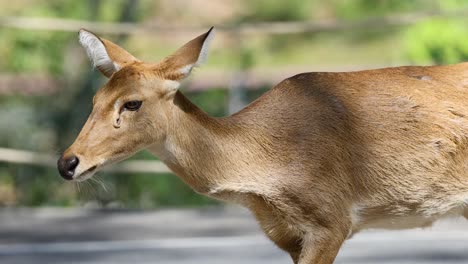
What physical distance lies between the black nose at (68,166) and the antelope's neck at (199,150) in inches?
21.0

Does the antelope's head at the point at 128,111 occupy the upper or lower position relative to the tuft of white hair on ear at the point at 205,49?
lower

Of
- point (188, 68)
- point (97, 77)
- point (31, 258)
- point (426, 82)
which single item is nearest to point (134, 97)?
point (188, 68)

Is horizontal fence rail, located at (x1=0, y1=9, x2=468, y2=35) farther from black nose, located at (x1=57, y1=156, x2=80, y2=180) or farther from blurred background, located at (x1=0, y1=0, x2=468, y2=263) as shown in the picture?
black nose, located at (x1=57, y1=156, x2=80, y2=180)

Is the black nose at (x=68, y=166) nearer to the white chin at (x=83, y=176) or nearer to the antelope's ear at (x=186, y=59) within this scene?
the white chin at (x=83, y=176)

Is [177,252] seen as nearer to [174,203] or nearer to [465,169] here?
[174,203]

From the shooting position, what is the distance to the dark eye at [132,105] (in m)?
5.69

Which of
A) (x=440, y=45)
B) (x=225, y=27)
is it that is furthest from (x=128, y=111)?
(x=440, y=45)

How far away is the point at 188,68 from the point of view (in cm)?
570

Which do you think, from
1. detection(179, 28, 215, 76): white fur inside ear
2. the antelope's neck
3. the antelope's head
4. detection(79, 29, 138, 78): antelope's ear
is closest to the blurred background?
the antelope's neck

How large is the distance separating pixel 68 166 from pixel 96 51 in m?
0.72

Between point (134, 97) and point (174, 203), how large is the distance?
7.12 metres

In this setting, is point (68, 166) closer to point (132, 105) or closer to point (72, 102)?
point (132, 105)

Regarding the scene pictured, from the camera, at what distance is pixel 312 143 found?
606cm

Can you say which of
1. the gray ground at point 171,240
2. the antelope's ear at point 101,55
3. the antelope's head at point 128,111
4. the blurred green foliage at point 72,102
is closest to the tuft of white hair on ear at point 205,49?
the antelope's head at point 128,111
